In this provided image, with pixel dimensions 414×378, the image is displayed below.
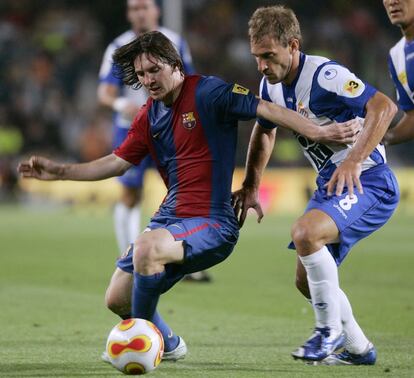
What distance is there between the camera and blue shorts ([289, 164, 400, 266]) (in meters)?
5.41

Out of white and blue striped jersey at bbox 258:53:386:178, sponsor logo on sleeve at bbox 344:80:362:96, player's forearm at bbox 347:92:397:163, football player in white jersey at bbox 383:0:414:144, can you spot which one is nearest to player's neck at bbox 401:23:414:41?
football player in white jersey at bbox 383:0:414:144

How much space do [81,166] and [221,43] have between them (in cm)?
1920

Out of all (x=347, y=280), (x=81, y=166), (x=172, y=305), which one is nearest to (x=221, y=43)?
(x=347, y=280)

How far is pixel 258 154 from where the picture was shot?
235 inches

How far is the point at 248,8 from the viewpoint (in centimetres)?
2528

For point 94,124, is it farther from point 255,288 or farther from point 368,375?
point 368,375

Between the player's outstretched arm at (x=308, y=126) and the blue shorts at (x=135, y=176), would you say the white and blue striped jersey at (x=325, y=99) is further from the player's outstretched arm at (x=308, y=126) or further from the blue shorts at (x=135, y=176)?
the blue shorts at (x=135, y=176)

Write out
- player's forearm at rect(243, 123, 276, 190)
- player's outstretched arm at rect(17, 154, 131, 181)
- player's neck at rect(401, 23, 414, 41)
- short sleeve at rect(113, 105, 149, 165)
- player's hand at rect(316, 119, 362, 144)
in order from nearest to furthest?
player's hand at rect(316, 119, 362, 144), player's outstretched arm at rect(17, 154, 131, 181), short sleeve at rect(113, 105, 149, 165), player's forearm at rect(243, 123, 276, 190), player's neck at rect(401, 23, 414, 41)

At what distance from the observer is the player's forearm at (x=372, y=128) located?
514 centimetres

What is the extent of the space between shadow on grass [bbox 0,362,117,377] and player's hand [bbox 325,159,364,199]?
4.81 ft

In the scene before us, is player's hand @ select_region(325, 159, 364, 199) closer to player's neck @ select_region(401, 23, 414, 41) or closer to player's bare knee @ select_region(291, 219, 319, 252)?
player's bare knee @ select_region(291, 219, 319, 252)

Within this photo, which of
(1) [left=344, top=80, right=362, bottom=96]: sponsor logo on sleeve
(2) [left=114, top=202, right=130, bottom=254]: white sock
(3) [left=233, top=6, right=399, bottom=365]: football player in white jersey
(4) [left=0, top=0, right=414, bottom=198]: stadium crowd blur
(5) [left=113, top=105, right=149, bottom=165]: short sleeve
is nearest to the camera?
(3) [left=233, top=6, right=399, bottom=365]: football player in white jersey

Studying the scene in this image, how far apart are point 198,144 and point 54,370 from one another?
4.63 feet

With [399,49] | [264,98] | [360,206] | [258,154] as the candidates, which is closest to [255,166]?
[258,154]
